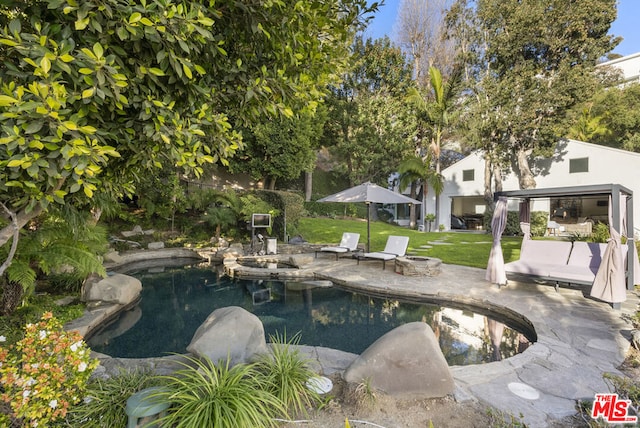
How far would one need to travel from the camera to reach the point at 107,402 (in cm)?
265

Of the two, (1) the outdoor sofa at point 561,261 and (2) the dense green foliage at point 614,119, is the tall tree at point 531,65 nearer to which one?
(2) the dense green foliage at point 614,119

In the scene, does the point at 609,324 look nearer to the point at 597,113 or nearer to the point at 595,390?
the point at 595,390

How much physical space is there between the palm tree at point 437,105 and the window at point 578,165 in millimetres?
7204

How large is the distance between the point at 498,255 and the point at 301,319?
5050mm

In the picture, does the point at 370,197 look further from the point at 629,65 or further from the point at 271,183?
the point at 629,65

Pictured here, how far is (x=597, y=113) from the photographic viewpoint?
21453 millimetres

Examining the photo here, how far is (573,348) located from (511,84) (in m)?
17.3

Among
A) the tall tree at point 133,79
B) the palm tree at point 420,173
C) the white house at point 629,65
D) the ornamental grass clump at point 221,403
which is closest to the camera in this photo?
the tall tree at point 133,79

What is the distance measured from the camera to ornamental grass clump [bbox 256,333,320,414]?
2.80 meters

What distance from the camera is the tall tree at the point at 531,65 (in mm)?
15508

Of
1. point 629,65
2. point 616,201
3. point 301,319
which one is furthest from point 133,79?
point 629,65

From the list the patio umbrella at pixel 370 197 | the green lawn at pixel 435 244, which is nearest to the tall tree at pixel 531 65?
the green lawn at pixel 435 244

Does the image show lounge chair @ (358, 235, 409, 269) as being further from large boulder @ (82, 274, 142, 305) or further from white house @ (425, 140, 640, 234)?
white house @ (425, 140, 640, 234)

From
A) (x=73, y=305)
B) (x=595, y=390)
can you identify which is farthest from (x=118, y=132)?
(x=73, y=305)
